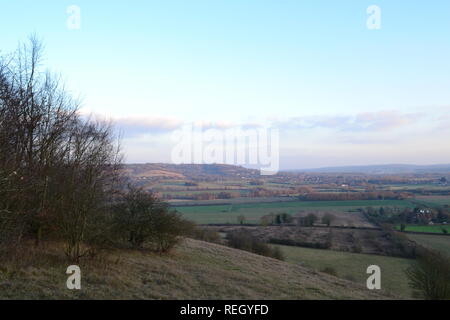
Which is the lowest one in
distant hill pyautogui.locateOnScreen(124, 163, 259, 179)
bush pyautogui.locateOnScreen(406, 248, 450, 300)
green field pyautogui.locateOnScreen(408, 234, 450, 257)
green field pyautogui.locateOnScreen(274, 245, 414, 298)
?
green field pyautogui.locateOnScreen(274, 245, 414, 298)

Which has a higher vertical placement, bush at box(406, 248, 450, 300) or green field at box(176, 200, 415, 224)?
bush at box(406, 248, 450, 300)

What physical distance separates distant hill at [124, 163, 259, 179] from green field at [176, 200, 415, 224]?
5674mm

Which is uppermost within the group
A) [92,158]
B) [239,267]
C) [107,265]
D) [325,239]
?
[92,158]

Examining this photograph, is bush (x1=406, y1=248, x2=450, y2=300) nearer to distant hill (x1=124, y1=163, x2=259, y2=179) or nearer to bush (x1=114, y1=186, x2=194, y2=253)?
bush (x1=114, y1=186, x2=194, y2=253)

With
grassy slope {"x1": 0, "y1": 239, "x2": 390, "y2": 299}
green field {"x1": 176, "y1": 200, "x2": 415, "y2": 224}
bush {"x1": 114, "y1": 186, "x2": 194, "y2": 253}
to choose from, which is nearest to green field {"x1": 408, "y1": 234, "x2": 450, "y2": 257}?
green field {"x1": 176, "y1": 200, "x2": 415, "y2": 224}

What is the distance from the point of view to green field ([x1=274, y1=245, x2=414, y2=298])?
76.0 feet

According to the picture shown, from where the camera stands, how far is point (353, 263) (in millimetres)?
29312

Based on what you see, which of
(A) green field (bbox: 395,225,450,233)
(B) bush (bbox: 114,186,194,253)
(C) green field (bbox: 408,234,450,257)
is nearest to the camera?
(B) bush (bbox: 114,186,194,253)

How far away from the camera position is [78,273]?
1002 centimetres

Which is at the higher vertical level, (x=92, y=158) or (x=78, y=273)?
(x=92, y=158)
